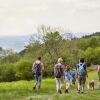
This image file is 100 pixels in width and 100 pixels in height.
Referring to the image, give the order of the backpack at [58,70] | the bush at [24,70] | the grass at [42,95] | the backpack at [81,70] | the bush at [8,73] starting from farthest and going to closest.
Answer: the bush at [8,73]
the bush at [24,70]
the backpack at [58,70]
the backpack at [81,70]
the grass at [42,95]

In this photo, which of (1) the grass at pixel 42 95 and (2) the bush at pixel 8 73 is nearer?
(1) the grass at pixel 42 95

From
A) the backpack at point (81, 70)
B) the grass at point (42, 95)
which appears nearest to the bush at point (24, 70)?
the grass at point (42, 95)

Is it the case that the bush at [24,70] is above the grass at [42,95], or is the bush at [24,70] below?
above

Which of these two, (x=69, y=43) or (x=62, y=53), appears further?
(x=69, y=43)

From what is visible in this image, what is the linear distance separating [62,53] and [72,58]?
3.43 metres

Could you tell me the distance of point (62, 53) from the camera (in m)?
95.1

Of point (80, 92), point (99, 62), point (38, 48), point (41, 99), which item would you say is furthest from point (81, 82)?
point (99, 62)

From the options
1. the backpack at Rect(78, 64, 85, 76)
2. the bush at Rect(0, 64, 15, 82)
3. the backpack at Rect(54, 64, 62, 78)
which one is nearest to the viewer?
the backpack at Rect(78, 64, 85, 76)

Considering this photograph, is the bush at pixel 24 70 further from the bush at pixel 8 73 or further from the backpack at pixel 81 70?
the backpack at pixel 81 70

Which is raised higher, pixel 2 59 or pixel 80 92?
pixel 2 59

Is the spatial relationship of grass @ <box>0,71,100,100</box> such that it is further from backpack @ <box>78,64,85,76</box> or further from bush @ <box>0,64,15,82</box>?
bush @ <box>0,64,15,82</box>

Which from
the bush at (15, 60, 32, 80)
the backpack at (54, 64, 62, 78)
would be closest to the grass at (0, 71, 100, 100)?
the backpack at (54, 64, 62, 78)

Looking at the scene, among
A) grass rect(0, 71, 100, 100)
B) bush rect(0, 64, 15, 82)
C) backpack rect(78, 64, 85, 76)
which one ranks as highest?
bush rect(0, 64, 15, 82)

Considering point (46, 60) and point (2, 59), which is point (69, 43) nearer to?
point (46, 60)
